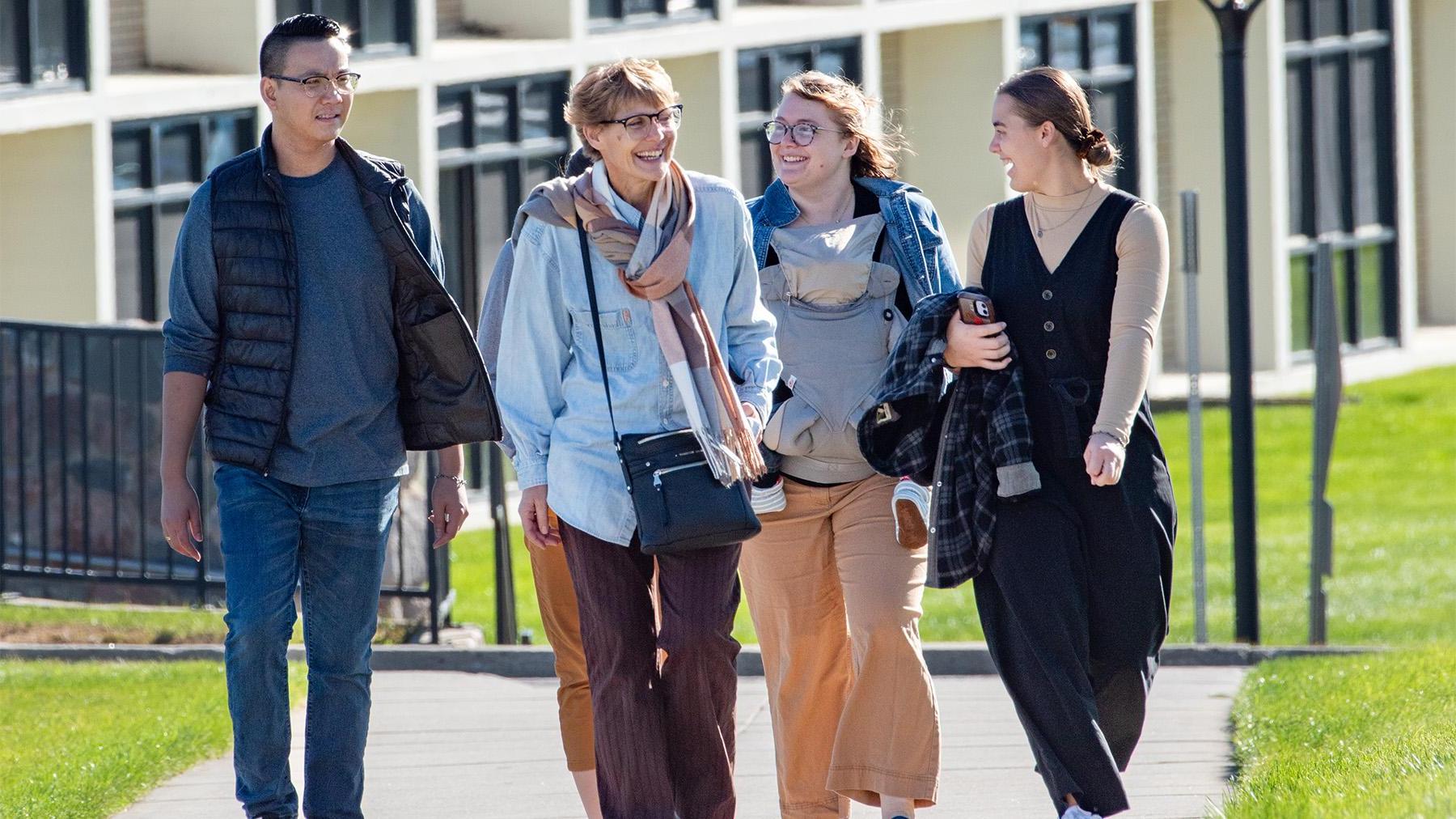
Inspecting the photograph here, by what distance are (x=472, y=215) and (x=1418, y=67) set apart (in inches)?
859

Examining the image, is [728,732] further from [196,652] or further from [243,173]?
[196,652]

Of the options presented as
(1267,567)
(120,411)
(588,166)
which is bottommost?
(1267,567)

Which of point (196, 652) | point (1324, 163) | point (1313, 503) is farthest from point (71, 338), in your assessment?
point (1324, 163)

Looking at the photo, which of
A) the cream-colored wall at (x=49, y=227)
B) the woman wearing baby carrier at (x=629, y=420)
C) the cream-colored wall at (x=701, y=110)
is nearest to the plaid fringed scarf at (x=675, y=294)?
the woman wearing baby carrier at (x=629, y=420)

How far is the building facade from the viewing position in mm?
15070

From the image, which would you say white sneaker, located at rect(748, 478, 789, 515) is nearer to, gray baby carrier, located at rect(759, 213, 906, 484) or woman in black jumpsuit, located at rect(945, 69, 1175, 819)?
gray baby carrier, located at rect(759, 213, 906, 484)

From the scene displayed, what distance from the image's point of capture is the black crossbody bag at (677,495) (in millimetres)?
4762

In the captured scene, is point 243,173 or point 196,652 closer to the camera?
point 243,173

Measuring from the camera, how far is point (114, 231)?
15.8 metres

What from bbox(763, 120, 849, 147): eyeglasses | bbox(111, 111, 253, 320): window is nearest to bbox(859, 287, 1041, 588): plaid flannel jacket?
bbox(763, 120, 849, 147): eyeglasses

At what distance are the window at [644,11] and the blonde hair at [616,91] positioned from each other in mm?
14379

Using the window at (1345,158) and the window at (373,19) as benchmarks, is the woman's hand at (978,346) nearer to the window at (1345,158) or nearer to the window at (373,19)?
the window at (373,19)

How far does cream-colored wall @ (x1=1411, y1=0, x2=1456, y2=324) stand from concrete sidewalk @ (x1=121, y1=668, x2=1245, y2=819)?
2124 centimetres

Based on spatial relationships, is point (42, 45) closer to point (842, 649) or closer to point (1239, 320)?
point (1239, 320)
